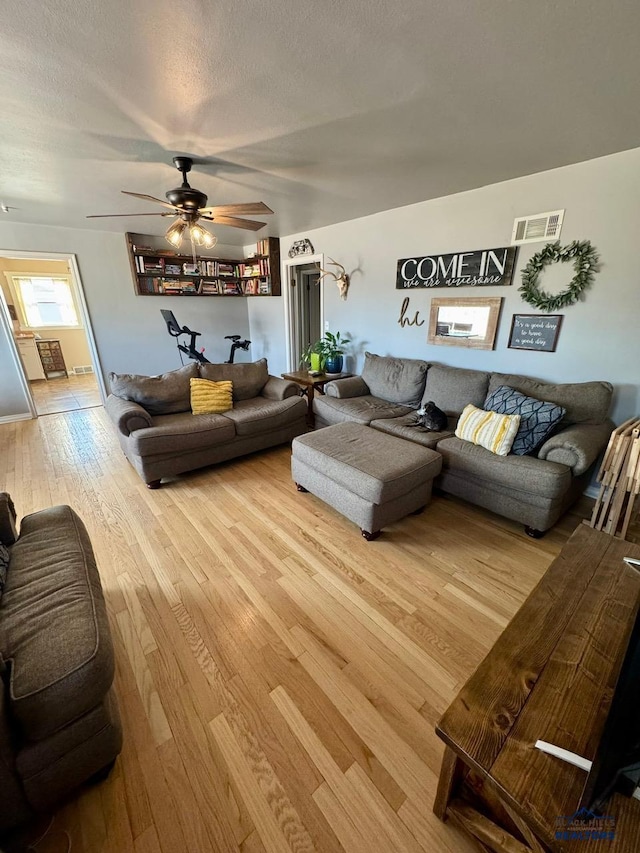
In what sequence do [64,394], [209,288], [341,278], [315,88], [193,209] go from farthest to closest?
[64,394] → [209,288] → [341,278] → [193,209] → [315,88]

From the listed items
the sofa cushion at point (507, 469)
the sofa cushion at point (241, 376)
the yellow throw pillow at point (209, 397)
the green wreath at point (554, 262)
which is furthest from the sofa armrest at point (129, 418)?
the green wreath at point (554, 262)

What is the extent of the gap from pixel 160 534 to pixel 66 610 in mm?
1141

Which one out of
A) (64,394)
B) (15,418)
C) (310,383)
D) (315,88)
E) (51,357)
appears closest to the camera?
(315,88)

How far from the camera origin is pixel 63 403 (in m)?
5.06

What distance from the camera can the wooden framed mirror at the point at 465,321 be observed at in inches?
114

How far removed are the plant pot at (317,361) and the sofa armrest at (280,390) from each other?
52cm

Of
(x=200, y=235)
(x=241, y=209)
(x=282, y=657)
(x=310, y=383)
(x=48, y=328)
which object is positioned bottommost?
(x=282, y=657)

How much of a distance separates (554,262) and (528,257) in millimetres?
198

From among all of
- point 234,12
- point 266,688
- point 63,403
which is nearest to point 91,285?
point 63,403

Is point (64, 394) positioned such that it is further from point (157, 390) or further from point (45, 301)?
point (157, 390)

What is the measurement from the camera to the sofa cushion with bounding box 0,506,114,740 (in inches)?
34.2

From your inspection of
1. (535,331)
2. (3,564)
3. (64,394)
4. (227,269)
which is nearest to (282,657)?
(3,564)

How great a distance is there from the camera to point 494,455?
2.24 metres

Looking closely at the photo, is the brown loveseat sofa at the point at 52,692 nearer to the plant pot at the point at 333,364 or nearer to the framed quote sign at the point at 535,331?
the framed quote sign at the point at 535,331
